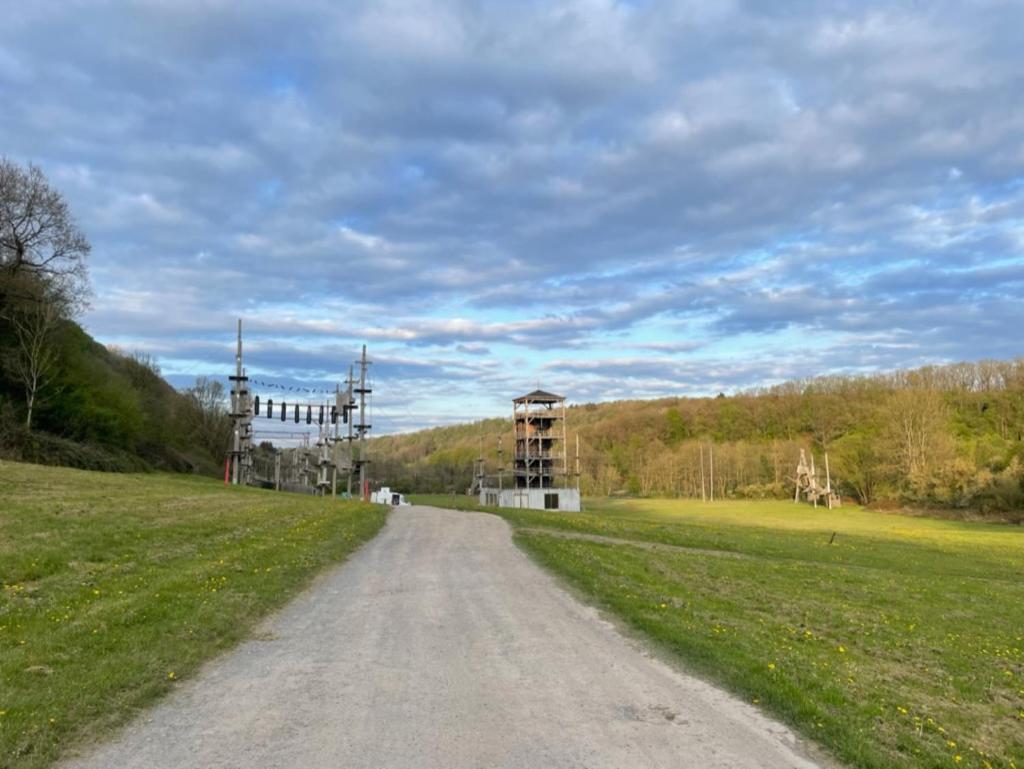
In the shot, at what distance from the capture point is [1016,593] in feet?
69.8

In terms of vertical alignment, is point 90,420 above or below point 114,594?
above

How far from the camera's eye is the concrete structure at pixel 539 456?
70.4m

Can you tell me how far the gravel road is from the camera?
5.38m

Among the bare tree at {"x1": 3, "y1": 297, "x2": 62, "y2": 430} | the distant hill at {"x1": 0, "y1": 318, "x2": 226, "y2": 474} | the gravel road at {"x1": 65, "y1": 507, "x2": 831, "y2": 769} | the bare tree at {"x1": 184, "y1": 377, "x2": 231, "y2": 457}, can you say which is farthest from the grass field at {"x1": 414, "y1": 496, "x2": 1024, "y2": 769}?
the bare tree at {"x1": 184, "y1": 377, "x2": 231, "y2": 457}

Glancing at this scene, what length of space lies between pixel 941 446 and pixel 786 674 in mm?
84981

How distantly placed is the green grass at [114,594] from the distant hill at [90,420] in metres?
18.9

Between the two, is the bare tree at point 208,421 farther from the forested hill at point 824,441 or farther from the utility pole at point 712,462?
the utility pole at point 712,462

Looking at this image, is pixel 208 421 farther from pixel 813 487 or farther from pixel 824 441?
pixel 824 441

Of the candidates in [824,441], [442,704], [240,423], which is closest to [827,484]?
[824,441]

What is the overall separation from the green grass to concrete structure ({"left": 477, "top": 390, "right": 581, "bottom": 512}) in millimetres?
48235

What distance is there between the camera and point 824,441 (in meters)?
115

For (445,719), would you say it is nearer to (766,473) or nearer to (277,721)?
(277,721)

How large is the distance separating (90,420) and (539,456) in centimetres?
4019

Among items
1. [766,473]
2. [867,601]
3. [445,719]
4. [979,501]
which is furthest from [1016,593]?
[766,473]
